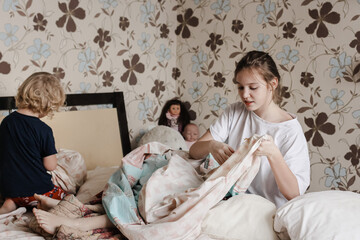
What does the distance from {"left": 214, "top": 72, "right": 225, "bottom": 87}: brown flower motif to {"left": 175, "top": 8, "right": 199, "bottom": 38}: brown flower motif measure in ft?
1.63

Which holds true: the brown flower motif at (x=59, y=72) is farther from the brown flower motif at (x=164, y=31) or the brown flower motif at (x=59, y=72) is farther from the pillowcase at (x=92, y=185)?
the brown flower motif at (x=164, y=31)

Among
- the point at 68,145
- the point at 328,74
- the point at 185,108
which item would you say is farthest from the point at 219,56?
the point at 68,145

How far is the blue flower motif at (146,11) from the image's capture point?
3.01 m

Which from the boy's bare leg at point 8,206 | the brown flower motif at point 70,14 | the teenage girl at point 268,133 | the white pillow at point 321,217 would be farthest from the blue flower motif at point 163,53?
the white pillow at point 321,217

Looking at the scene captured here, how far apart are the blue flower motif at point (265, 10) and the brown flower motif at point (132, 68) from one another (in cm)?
102

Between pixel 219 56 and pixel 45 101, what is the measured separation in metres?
1.70

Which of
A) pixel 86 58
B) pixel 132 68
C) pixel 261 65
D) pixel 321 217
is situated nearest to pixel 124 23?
pixel 132 68

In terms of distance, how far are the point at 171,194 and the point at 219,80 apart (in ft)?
5.88

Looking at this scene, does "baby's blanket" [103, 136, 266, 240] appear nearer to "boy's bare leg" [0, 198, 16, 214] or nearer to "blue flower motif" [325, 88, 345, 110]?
"boy's bare leg" [0, 198, 16, 214]

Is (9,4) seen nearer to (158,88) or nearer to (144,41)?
(144,41)

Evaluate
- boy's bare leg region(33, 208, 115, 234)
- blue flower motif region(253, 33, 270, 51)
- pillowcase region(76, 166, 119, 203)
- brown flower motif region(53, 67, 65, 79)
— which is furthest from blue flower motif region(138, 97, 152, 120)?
boy's bare leg region(33, 208, 115, 234)

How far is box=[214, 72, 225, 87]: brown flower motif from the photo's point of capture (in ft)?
9.95

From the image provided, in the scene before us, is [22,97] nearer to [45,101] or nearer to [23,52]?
[45,101]

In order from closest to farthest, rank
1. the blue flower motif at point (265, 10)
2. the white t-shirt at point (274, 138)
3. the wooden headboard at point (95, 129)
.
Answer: the white t-shirt at point (274, 138) < the wooden headboard at point (95, 129) < the blue flower motif at point (265, 10)
